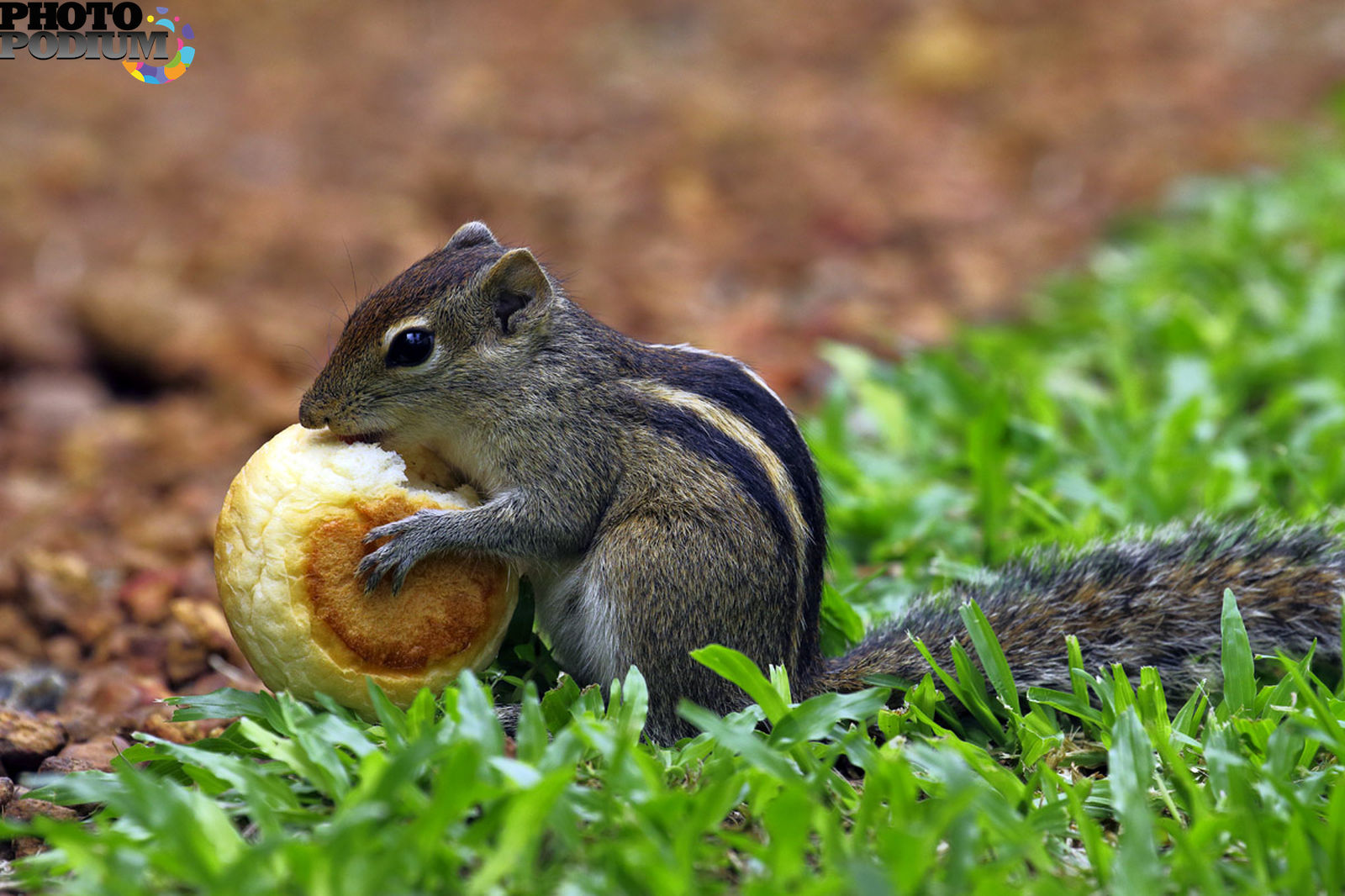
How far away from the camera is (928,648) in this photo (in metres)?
3.32

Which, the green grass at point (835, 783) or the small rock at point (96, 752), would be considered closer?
the green grass at point (835, 783)

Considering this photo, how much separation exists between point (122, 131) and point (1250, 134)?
7879mm

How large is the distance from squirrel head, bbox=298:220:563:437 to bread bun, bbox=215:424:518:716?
0.20 m

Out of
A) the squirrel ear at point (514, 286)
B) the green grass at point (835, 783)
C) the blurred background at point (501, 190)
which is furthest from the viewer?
the blurred background at point (501, 190)

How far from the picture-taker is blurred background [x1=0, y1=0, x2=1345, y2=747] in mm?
5195

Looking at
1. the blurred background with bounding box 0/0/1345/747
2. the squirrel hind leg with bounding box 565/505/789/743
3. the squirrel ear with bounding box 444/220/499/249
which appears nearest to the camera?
the squirrel hind leg with bounding box 565/505/789/743

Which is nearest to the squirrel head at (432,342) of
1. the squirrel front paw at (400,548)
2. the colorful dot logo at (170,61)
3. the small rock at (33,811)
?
the squirrel front paw at (400,548)

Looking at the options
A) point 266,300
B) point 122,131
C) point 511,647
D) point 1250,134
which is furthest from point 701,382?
point 1250,134

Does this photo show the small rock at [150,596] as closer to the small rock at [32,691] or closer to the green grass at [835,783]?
the small rock at [32,691]

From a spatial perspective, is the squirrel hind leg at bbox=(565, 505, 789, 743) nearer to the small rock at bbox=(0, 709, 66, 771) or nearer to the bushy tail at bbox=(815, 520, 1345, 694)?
the bushy tail at bbox=(815, 520, 1345, 694)

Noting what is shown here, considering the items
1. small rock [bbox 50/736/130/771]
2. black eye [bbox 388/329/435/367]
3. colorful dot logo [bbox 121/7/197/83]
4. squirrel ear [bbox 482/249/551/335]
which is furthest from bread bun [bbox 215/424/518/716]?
colorful dot logo [bbox 121/7/197/83]

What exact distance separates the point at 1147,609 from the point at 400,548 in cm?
190

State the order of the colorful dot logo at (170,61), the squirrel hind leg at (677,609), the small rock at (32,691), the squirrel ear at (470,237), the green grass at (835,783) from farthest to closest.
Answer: the colorful dot logo at (170,61) < the squirrel ear at (470,237) < the small rock at (32,691) < the squirrel hind leg at (677,609) < the green grass at (835,783)

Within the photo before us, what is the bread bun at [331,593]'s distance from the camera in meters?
2.92
